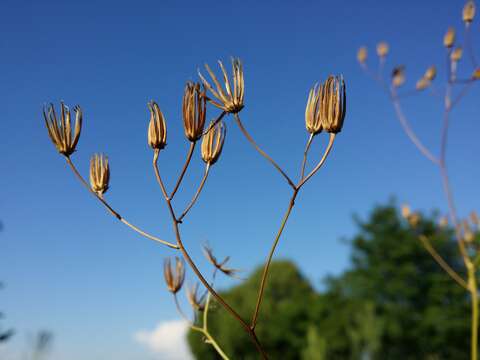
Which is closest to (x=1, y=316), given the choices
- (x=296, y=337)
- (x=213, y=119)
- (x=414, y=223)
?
(x=414, y=223)

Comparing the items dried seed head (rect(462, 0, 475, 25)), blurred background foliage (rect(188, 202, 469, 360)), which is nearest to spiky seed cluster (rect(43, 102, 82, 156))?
dried seed head (rect(462, 0, 475, 25))

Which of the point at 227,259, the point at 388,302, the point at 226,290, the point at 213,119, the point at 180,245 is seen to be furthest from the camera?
the point at 226,290

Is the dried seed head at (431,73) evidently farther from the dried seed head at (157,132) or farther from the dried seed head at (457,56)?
the dried seed head at (157,132)

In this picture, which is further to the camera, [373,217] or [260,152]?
[373,217]

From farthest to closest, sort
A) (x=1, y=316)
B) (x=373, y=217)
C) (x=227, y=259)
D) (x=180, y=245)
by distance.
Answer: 1. (x=373, y=217)
2. (x=1, y=316)
3. (x=227, y=259)
4. (x=180, y=245)

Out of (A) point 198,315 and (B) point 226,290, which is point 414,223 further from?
(B) point 226,290

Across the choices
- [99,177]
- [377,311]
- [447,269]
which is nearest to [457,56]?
[447,269]

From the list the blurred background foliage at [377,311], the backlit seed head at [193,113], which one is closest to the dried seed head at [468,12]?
the backlit seed head at [193,113]
